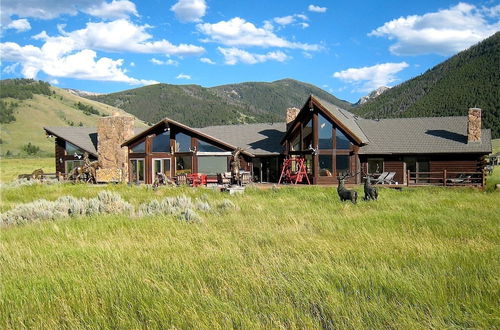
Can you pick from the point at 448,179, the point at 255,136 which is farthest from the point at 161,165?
the point at 448,179

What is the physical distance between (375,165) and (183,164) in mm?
12977

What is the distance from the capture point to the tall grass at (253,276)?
3.93 m

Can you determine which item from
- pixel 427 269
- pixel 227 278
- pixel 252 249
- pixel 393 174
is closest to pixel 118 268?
pixel 227 278

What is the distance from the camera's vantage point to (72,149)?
1351 inches

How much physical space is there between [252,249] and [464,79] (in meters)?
138

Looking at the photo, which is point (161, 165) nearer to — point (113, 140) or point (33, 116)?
point (113, 140)

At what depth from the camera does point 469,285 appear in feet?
15.0

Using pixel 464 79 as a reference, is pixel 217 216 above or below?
below

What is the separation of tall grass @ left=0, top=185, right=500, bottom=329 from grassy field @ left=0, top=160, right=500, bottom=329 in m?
0.02

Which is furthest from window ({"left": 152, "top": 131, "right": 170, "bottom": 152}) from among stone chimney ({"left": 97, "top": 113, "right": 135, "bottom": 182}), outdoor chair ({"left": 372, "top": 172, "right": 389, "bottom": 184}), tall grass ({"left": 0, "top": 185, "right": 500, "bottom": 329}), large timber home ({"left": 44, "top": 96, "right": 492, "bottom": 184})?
tall grass ({"left": 0, "top": 185, "right": 500, "bottom": 329})

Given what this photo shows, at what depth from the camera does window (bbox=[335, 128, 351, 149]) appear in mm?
26469

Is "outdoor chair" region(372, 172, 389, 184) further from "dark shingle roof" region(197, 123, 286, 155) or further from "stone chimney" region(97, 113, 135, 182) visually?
"stone chimney" region(97, 113, 135, 182)

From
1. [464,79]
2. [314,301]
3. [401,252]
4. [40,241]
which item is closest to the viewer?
[314,301]

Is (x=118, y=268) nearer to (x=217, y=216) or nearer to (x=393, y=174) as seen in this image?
(x=217, y=216)
